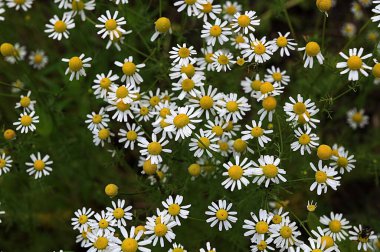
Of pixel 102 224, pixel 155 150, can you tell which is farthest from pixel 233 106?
pixel 102 224

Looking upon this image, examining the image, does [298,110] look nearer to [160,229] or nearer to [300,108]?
[300,108]

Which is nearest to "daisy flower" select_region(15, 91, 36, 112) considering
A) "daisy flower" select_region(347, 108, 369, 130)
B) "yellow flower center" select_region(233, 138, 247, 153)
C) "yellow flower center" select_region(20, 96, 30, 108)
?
"yellow flower center" select_region(20, 96, 30, 108)

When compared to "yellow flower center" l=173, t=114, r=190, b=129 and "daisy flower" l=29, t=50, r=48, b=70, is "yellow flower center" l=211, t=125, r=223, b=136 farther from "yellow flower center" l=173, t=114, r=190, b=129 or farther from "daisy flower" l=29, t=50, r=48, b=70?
"daisy flower" l=29, t=50, r=48, b=70

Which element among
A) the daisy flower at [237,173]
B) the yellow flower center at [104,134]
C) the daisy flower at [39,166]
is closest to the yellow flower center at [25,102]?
the daisy flower at [39,166]

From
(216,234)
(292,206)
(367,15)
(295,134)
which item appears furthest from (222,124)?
(367,15)

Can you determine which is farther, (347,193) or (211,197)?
(347,193)

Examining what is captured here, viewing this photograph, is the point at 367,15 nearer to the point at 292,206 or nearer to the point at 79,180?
the point at 292,206
